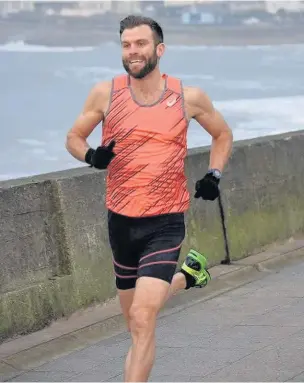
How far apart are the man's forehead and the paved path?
6.44ft

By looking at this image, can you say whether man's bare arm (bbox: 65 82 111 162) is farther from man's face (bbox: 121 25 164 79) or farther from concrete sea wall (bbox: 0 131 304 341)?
concrete sea wall (bbox: 0 131 304 341)

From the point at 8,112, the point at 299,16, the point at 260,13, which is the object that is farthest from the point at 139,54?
the point at 8,112

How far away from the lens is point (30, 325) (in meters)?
7.55

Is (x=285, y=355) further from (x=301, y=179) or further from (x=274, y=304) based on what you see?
(x=301, y=179)

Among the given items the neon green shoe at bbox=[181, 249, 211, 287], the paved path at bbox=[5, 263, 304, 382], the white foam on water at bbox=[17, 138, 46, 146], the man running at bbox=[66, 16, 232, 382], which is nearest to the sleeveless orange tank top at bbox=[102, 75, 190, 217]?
the man running at bbox=[66, 16, 232, 382]

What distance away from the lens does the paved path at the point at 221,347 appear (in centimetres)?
648

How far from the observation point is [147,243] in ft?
18.6

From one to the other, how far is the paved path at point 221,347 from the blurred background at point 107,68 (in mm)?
10177

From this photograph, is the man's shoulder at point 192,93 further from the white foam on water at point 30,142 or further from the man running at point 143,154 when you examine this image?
the white foam on water at point 30,142

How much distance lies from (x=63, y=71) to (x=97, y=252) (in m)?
34.1

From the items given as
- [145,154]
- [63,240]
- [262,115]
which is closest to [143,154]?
[145,154]

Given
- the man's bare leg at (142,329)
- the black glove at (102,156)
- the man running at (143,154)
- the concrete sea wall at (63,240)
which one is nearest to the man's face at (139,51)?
the man running at (143,154)

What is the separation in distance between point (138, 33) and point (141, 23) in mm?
74

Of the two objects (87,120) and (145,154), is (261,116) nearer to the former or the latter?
(87,120)
